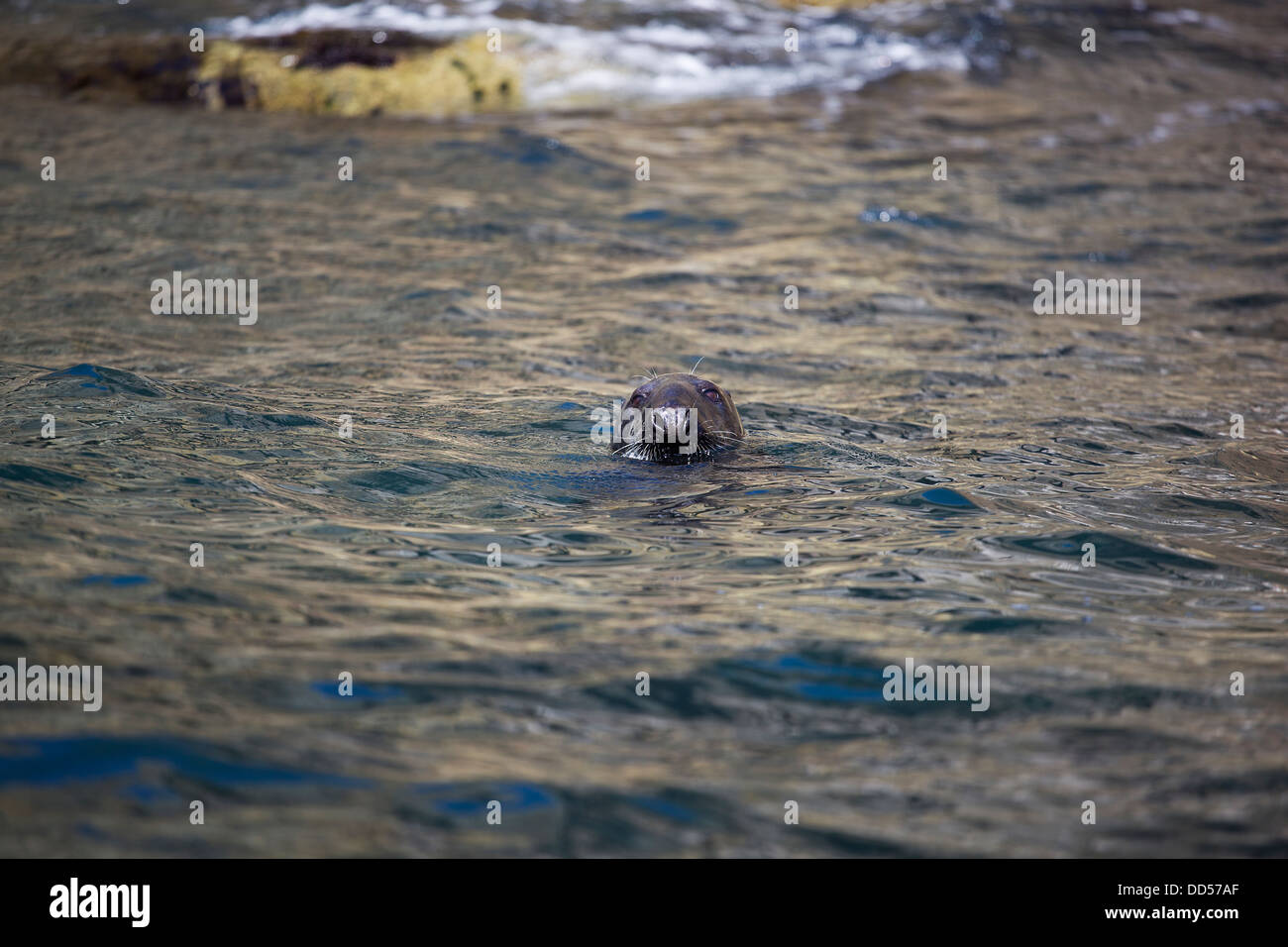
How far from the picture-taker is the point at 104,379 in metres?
7.61

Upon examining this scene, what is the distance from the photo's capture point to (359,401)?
796 cm

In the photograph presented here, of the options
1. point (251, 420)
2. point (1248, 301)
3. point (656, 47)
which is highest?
point (656, 47)

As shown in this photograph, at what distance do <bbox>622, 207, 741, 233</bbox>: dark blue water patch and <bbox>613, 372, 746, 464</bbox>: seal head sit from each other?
228 inches

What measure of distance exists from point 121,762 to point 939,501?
13.2ft

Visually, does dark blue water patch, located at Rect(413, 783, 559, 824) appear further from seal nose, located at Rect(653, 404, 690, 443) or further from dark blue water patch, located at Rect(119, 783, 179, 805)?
seal nose, located at Rect(653, 404, 690, 443)

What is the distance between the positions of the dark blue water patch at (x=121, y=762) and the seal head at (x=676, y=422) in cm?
346

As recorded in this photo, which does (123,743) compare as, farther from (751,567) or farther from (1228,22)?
(1228,22)

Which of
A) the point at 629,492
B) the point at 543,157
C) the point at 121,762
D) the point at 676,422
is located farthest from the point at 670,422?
the point at 543,157

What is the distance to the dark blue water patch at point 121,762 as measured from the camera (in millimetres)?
3557

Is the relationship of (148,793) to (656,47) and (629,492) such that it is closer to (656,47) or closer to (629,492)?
(629,492)

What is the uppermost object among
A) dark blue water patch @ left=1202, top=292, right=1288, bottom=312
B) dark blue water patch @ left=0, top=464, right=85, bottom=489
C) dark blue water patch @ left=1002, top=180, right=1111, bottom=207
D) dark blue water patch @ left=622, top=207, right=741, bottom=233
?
dark blue water patch @ left=1002, top=180, right=1111, bottom=207

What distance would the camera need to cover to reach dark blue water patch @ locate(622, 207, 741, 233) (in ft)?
41.3

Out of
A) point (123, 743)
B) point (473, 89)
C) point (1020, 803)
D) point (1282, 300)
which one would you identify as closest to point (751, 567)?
point (1020, 803)

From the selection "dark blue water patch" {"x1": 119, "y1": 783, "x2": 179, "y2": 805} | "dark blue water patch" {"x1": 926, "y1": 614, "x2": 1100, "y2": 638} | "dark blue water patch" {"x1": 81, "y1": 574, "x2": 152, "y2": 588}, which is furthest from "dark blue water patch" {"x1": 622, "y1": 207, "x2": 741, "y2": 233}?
"dark blue water patch" {"x1": 119, "y1": 783, "x2": 179, "y2": 805}
